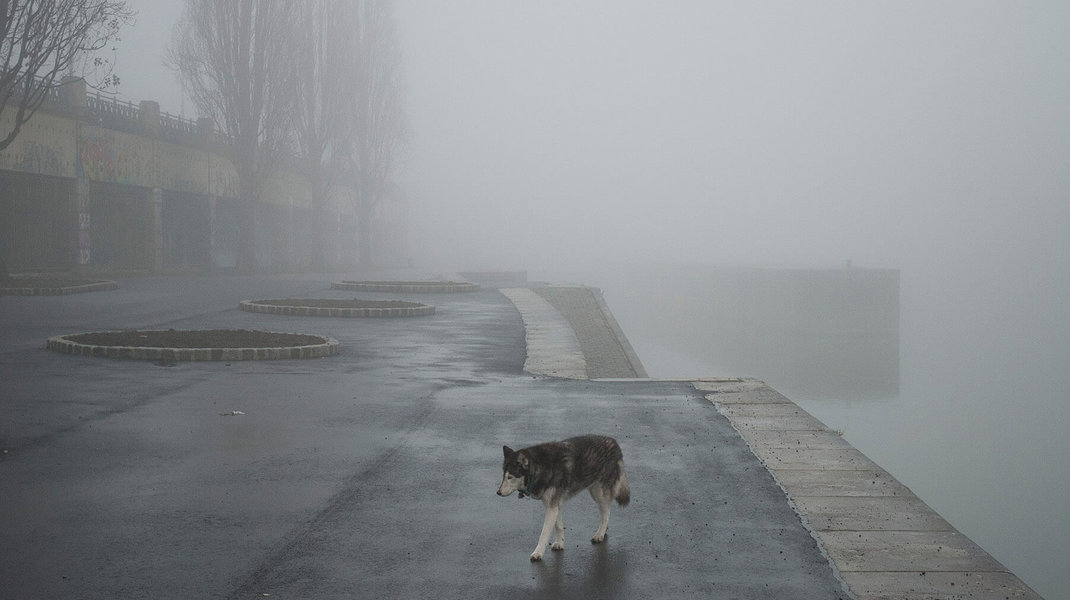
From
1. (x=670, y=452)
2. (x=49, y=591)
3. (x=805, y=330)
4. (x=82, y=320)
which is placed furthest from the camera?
(x=805, y=330)

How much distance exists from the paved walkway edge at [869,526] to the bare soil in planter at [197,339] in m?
8.97

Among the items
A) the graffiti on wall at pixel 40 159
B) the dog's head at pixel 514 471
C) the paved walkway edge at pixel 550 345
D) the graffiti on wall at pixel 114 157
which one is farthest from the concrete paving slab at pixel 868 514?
the graffiti on wall at pixel 114 157

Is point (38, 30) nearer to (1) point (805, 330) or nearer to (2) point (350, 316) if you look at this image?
(2) point (350, 316)

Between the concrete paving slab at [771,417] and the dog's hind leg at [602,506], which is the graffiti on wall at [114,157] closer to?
the concrete paving slab at [771,417]

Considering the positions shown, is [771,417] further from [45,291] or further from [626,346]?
[45,291]

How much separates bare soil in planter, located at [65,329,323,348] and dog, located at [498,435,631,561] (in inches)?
433

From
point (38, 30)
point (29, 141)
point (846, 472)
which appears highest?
point (38, 30)

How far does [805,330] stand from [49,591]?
7678 centimetres

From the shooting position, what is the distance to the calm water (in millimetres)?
26703

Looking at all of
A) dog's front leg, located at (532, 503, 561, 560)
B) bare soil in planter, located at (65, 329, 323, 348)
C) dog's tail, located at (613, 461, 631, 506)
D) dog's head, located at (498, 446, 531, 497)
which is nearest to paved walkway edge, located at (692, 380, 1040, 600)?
dog's tail, located at (613, 461, 631, 506)

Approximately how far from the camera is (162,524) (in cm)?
641

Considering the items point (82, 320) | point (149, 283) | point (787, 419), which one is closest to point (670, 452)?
point (787, 419)

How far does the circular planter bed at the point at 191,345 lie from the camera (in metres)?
15.5

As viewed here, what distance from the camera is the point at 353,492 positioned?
7.38 m
